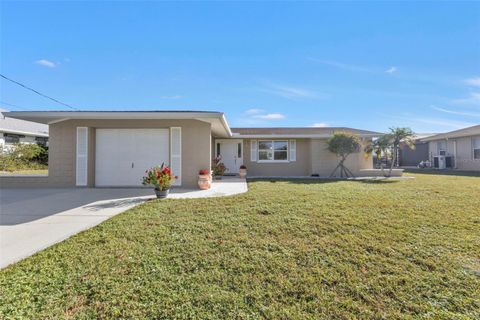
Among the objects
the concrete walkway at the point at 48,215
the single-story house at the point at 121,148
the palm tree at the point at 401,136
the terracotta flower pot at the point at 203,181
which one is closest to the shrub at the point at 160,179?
the concrete walkway at the point at 48,215

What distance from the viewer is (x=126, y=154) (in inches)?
362

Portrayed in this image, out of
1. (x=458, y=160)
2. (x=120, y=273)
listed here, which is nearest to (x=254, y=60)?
(x=120, y=273)

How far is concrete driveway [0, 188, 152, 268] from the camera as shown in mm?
3574

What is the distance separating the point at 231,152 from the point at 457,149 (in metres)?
19.5

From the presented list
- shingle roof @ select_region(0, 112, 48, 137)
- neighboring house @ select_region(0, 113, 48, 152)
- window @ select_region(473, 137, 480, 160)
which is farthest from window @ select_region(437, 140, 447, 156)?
shingle roof @ select_region(0, 112, 48, 137)

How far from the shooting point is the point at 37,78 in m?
15.1

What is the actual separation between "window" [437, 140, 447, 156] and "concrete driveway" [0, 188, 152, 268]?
25263 millimetres

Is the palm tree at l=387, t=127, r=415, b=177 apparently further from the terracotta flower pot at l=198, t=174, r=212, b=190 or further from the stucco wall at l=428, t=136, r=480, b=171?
the terracotta flower pot at l=198, t=174, r=212, b=190

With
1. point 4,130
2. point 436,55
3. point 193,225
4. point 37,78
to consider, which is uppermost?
point 37,78

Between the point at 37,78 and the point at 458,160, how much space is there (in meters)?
33.4

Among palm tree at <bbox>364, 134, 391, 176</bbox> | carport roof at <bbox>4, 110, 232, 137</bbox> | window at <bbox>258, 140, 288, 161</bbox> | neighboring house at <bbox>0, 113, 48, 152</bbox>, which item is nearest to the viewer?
carport roof at <bbox>4, 110, 232, 137</bbox>

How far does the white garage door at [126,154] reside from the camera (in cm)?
914

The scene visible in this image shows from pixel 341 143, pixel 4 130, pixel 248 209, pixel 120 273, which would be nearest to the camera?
pixel 120 273

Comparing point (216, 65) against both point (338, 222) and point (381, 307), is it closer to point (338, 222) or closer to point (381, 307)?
point (338, 222)
